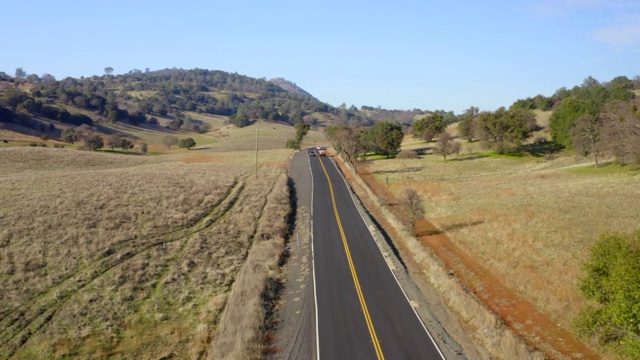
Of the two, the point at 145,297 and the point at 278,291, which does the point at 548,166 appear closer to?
the point at 278,291

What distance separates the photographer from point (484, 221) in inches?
1619

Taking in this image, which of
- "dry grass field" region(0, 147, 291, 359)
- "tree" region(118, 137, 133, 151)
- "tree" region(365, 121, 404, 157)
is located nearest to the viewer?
"dry grass field" region(0, 147, 291, 359)

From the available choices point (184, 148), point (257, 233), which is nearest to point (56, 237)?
point (257, 233)

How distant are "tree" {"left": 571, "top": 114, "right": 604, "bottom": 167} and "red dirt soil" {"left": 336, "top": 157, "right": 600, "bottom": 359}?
40.9m

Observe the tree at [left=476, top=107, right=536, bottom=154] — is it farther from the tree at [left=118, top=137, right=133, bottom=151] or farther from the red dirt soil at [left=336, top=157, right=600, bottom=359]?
the tree at [left=118, top=137, right=133, bottom=151]

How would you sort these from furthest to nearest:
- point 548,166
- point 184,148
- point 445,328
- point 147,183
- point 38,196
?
point 184,148
point 548,166
point 147,183
point 38,196
point 445,328

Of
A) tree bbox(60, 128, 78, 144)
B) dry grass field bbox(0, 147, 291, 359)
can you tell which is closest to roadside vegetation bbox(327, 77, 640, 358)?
dry grass field bbox(0, 147, 291, 359)

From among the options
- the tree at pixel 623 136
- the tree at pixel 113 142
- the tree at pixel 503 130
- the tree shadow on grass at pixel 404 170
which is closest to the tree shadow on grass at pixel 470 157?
the tree at pixel 503 130

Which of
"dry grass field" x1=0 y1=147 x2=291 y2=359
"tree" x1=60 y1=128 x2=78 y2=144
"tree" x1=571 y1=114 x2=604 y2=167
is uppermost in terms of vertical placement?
"tree" x1=571 y1=114 x2=604 y2=167

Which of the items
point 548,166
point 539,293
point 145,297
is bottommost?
point 145,297

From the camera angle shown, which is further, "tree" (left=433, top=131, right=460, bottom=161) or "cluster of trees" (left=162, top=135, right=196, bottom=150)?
"cluster of trees" (left=162, top=135, right=196, bottom=150)

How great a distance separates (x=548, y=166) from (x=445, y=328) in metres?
60.9

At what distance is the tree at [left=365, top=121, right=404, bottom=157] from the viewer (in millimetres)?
94438

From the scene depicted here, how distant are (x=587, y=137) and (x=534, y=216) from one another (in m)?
38.1
